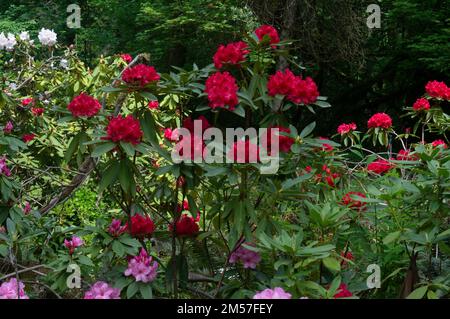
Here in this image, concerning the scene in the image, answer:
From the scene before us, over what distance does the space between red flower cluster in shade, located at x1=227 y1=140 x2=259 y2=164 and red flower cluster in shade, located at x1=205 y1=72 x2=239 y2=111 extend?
0.17m

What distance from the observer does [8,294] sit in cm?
198

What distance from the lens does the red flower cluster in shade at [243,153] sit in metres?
1.96

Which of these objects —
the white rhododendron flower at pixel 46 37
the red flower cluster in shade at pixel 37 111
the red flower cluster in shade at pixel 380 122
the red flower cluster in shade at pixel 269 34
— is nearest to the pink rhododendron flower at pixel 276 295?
the red flower cluster in shade at pixel 269 34

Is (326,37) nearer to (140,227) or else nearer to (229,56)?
(229,56)

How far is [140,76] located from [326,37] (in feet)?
26.5

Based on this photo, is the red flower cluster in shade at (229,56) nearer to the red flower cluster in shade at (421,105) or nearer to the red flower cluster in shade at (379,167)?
the red flower cluster in shade at (379,167)

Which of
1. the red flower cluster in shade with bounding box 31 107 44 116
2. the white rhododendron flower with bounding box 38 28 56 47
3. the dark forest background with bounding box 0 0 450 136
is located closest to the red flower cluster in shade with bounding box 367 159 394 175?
the red flower cluster in shade with bounding box 31 107 44 116

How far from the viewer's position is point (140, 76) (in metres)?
2.16

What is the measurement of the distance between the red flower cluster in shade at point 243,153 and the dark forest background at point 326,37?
6.04 metres

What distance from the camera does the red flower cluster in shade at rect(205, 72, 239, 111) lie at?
6.79ft

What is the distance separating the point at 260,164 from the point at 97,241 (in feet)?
2.31
